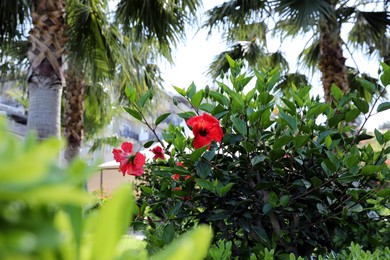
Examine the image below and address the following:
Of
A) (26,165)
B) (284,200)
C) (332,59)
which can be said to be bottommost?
(284,200)

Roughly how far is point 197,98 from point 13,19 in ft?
16.4

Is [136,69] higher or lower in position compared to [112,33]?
lower

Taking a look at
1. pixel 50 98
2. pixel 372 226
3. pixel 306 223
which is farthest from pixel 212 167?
pixel 50 98

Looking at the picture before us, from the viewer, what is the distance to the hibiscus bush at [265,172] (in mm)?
1618

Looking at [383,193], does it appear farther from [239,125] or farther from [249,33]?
[249,33]

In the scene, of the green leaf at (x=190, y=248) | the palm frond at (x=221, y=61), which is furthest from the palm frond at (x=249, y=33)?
the green leaf at (x=190, y=248)

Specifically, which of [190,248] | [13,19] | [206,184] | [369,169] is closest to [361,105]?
[369,169]

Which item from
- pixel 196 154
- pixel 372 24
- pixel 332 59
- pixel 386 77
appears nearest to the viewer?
pixel 196 154

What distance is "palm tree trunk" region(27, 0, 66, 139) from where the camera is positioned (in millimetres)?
4469

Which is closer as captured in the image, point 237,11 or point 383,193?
point 383,193

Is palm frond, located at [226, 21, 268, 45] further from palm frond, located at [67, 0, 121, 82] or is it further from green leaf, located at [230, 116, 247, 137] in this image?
green leaf, located at [230, 116, 247, 137]

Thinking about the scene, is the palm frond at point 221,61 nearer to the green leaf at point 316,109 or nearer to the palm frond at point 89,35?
the palm frond at point 89,35

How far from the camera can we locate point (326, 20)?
244 inches

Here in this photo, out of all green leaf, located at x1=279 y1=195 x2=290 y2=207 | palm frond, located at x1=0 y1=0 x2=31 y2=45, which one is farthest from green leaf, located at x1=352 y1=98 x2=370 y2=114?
palm frond, located at x1=0 y1=0 x2=31 y2=45
